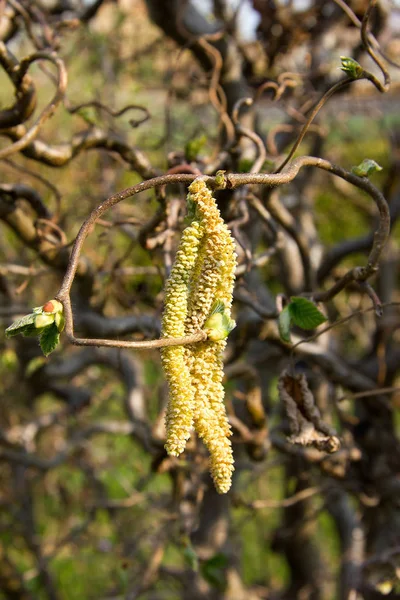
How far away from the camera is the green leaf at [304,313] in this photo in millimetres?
1121

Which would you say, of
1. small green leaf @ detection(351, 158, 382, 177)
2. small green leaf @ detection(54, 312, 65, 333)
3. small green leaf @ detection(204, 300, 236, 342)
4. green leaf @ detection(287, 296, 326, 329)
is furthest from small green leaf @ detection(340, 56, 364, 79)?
small green leaf @ detection(54, 312, 65, 333)

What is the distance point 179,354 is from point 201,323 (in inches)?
2.0

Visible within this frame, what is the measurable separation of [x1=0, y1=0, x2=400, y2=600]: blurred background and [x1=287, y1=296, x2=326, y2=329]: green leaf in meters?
0.11

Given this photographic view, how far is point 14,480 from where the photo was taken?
3.59 metres

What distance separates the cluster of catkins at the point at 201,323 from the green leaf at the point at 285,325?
0.29 metres

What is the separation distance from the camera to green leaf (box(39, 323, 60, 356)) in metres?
0.84

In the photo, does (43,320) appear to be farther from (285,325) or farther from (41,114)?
(41,114)

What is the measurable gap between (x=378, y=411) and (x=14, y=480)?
2.19m

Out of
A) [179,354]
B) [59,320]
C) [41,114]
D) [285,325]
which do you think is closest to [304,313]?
[285,325]

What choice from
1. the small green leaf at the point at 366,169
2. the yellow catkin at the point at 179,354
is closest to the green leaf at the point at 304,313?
the small green leaf at the point at 366,169

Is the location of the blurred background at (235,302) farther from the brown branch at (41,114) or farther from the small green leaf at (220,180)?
the small green leaf at (220,180)

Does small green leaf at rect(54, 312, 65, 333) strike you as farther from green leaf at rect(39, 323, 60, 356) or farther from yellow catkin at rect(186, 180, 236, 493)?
yellow catkin at rect(186, 180, 236, 493)

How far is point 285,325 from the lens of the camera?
1.14m

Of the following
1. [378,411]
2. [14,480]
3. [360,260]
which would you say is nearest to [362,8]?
[378,411]
